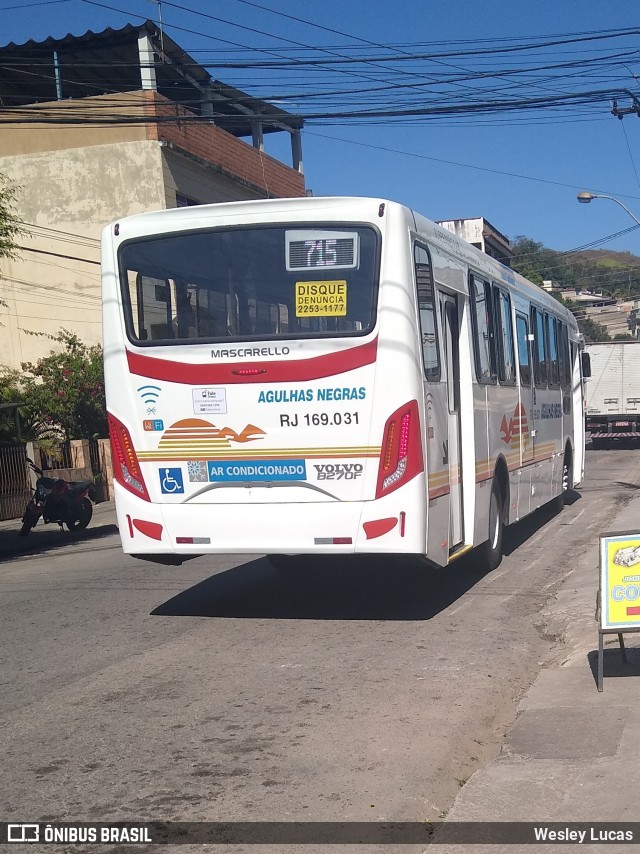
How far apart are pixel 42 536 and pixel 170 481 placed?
11461 mm

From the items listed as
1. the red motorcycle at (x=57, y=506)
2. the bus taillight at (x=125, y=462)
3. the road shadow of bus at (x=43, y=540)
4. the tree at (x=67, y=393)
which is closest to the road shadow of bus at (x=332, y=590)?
the bus taillight at (x=125, y=462)

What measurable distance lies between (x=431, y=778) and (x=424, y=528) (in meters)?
3.09

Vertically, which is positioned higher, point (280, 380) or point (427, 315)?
point (427, 315)

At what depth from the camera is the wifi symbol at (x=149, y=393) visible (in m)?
8.30

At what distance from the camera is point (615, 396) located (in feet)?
111

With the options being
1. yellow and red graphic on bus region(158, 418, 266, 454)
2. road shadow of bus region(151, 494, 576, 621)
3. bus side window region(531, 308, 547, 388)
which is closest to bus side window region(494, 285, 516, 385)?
bus side window region(531, 308, 547, 388)

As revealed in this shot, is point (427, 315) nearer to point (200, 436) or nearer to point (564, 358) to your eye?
point (200, 436)

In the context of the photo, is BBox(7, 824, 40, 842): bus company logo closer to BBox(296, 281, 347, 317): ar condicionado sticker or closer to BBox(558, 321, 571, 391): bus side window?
BBox(296, 281, 347, 317): ar condicionado sticker

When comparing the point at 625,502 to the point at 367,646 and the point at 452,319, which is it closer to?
the point at 452,319

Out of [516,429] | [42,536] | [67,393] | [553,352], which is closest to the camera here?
[516,429]

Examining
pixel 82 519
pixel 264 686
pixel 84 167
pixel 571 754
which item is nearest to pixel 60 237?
pixel 84 167

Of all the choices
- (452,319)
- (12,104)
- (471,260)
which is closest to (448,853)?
(452,319)

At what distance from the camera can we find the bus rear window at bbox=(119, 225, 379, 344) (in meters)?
7.88

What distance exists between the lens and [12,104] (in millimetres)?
35875
